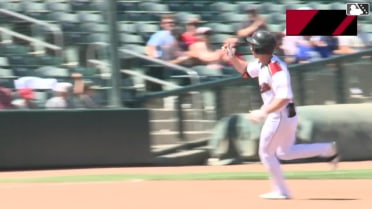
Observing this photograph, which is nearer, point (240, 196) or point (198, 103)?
point (240, 196)

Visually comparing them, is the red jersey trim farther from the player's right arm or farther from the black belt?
the player's right arm

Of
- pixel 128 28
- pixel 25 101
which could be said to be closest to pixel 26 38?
pixel 25 101

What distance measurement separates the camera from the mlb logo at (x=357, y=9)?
52.1 ft

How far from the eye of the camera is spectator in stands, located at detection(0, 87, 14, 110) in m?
11.7

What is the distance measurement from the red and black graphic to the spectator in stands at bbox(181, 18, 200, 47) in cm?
154

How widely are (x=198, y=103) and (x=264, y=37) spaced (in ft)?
17.5

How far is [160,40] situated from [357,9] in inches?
173

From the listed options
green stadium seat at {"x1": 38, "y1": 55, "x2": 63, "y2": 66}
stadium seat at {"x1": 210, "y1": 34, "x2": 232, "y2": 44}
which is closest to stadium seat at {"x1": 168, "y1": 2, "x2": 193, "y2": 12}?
stadium seat at {"x1": 210, "y1": 34, "x2": 232, "y2": 44}

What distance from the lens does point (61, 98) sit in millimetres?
11992

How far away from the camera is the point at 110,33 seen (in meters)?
12.2

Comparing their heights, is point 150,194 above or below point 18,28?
below

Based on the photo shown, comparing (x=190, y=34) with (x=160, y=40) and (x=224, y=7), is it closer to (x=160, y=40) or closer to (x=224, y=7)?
(x=160, y=40)

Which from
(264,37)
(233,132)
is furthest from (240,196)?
(233,132)

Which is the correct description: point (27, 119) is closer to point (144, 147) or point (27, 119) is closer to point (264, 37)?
point (144, 147)
